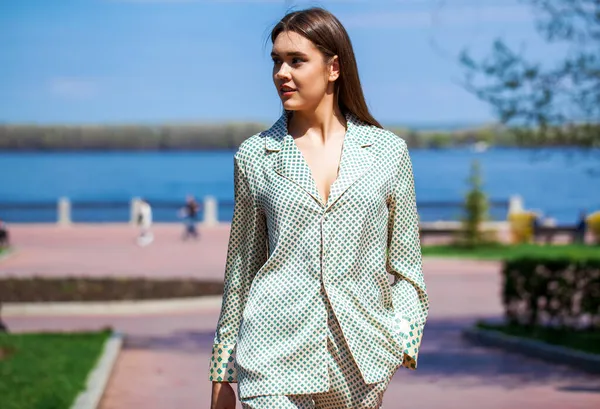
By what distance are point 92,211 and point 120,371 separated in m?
72.6

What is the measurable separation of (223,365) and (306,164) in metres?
0.64

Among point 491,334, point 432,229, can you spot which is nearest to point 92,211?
point 432,229

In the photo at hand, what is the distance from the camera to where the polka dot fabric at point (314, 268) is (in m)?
3.79

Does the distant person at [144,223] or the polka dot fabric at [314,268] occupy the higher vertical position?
the polka dot fabric at [314,268]

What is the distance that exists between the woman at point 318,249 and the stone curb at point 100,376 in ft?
19.7

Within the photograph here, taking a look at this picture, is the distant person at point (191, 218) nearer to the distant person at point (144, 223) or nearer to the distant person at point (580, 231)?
the distant person at point (144, 223)

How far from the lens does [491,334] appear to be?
15477mm

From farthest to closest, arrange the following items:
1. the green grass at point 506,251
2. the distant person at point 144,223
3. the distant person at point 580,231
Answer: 1. the distant person at point 580,231
2. the distant person at point 144,223
3. the green grass at point 506,251

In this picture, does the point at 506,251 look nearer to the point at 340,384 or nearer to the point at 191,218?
the point at 191,218

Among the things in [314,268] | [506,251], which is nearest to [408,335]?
[314,268]

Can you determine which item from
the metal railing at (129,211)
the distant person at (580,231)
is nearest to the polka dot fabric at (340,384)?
the distant person at (580,231)

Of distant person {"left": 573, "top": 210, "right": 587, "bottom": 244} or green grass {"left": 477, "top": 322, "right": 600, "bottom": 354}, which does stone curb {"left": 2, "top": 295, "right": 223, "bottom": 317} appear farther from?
distant person {"left": 573, "top": 210, "right": 587, "bottom": 244}

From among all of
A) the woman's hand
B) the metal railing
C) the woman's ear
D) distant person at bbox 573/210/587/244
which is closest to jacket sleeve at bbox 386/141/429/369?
the woman's ear

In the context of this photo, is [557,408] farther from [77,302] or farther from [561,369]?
[77,302]
